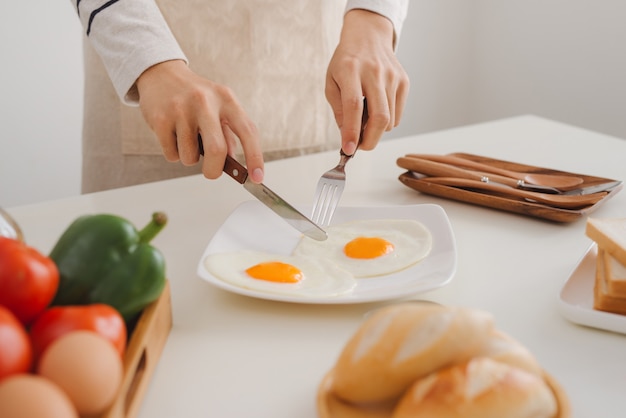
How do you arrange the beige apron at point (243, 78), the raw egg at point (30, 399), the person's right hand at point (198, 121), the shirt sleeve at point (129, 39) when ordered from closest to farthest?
the raw egg at point (30, 399)
the person's right hand at point (198, 121)
the shirt sleeve at point (129, 39)
the beige apron at point (243, 78)

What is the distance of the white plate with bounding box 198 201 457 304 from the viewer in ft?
3.01

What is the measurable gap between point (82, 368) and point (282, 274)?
41 cm

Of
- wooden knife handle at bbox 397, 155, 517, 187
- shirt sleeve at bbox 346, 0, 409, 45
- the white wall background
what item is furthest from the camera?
the white wall background

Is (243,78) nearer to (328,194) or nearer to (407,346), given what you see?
(328,194)

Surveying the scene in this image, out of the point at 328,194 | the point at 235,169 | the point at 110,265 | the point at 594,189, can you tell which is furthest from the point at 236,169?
the point at 594,189

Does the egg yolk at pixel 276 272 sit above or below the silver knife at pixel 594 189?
below

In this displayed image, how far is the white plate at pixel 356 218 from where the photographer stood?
92cm

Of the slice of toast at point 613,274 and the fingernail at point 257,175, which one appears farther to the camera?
the fingernail at point 257,175

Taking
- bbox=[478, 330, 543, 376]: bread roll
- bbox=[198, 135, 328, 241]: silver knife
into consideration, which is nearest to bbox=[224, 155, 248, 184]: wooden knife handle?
bbox=[198, 135, 328, 241]: silver knife

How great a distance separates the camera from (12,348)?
58 cm

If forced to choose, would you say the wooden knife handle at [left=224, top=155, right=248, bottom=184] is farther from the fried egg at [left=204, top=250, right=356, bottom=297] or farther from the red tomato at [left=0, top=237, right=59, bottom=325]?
the red tomato at [left=0, top=237, right=59, bottom=325]

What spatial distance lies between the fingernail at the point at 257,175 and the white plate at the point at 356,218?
2.6 inches

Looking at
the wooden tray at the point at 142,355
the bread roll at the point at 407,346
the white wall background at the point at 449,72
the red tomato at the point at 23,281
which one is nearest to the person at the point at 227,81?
the wooden tray at the point at 142,355

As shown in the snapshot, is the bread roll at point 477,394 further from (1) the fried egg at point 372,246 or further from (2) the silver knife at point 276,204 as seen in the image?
(2) the silver knife at point 276,204
